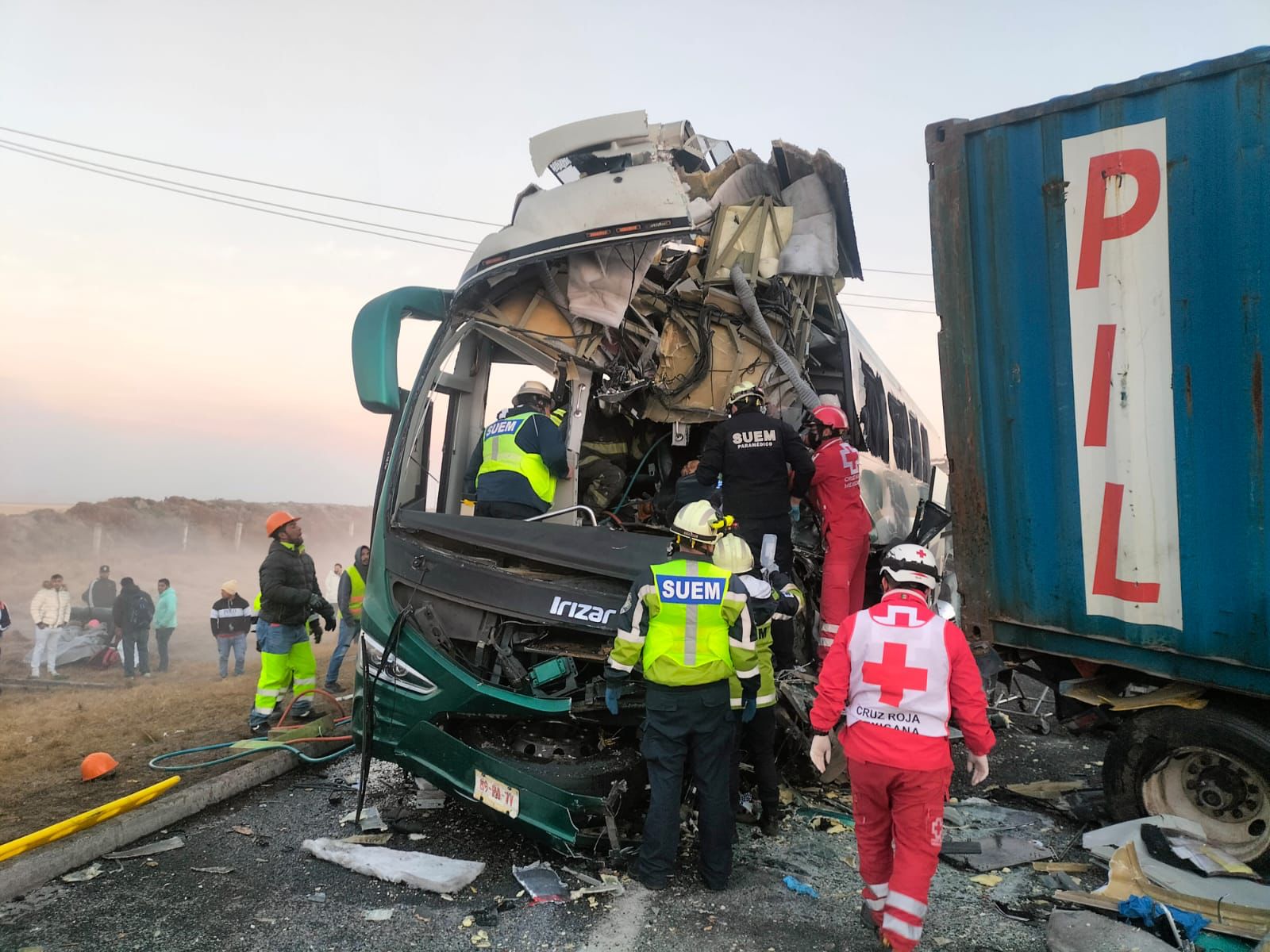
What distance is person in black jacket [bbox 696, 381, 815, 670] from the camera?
196 inches

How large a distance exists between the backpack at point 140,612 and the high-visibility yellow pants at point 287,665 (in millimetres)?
7541

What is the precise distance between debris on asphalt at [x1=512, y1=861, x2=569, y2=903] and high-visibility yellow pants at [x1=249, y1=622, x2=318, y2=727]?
3453 mm

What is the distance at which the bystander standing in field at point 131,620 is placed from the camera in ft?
41.1

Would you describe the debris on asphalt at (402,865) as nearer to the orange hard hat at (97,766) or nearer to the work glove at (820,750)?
the work glove at (820,750)

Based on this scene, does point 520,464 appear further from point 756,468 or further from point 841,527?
Result: point 841,527

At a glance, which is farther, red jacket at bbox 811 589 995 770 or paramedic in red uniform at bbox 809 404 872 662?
paramedic in red uniform at bbox 809 404 872 662

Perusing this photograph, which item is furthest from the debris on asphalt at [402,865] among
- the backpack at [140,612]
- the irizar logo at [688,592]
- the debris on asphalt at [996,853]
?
the backpack at [140,612]

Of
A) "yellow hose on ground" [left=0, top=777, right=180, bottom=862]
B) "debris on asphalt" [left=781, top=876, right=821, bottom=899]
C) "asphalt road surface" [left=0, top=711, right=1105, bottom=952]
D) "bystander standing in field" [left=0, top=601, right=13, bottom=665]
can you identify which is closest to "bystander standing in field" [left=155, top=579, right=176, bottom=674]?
"bystander standing in field" [left=0, top=601, right=13, bottom=665]

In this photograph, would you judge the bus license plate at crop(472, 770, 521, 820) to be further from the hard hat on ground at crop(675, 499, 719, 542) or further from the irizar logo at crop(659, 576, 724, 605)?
the hard hat on ground at crop(675, 499, 719, 542)

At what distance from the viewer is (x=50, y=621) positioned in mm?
12867

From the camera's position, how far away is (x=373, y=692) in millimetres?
4000

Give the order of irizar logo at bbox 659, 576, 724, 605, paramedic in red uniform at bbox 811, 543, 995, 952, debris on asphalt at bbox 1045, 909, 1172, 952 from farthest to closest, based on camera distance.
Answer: irizar logo at bbox 659, 576, 724, 605
paramedic in red uniform at bbox 811, 543, 995, 952
debris on asphalt at bbox 1045, 909, 1172, 952

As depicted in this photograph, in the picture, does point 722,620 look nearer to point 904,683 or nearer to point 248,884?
point 904,683

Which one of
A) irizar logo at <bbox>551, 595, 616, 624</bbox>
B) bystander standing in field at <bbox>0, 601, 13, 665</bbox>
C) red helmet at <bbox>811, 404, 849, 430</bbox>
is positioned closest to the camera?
irizar logo at <bbox>551, 595, 616, 624</bbox>
